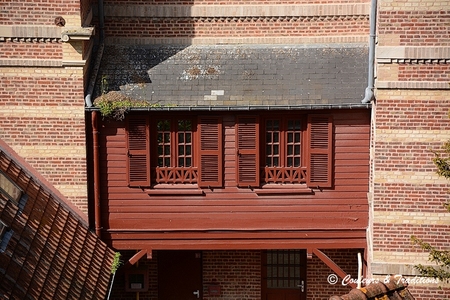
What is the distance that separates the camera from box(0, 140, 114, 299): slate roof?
12.1 metres

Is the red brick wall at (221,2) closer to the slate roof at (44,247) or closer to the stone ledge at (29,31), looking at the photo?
the stone ledge at (29,31)

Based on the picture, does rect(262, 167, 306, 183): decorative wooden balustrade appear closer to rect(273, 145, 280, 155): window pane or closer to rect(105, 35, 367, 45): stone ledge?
rect(273, 145, 280, 155): window pane

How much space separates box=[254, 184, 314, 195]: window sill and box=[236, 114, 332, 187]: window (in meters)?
0.08

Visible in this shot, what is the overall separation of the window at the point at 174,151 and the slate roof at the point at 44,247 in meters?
1.56

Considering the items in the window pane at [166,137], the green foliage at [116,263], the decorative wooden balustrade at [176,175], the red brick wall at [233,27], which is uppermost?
the red brick wall at [233,27]

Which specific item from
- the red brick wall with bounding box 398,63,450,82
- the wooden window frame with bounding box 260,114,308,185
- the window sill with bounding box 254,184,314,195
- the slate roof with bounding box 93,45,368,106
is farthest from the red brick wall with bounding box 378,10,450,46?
the window sill with bounding box 254,184,314,195

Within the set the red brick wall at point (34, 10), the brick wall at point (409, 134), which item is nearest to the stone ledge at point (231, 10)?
the red brick wall at point (34, 10)

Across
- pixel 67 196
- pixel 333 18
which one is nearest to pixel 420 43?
pixel 333 18

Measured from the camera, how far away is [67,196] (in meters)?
15.3

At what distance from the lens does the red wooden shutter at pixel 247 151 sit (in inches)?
595

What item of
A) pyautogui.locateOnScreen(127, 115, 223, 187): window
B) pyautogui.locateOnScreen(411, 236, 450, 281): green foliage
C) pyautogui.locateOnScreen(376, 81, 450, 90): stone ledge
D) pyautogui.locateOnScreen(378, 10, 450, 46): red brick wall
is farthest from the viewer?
pyautogui.locateOnScreen(127, 115, 223, 187): window

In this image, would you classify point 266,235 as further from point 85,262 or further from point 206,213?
point 85,262

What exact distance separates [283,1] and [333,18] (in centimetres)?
111

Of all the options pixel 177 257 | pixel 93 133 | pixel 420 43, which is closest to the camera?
pixel 420 43
